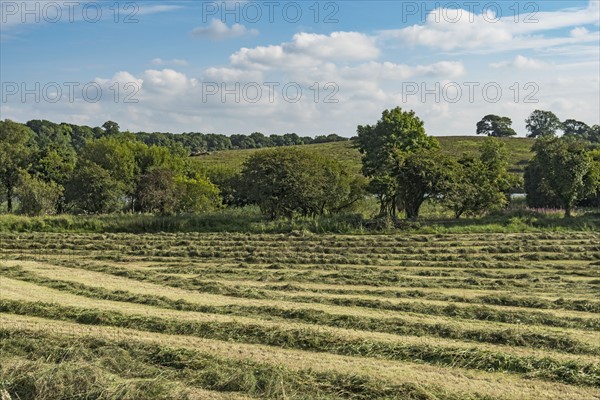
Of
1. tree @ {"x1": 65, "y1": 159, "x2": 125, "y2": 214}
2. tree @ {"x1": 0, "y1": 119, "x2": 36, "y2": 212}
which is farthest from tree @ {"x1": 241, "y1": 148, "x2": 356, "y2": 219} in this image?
tree @ {"x1": 0, "y1": 119, "x2": 36, "y2": 212}

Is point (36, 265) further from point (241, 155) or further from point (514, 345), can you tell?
point (241, 155)

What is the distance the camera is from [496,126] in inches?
5389

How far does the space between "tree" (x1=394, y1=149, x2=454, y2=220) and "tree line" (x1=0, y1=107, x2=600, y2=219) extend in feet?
0.22

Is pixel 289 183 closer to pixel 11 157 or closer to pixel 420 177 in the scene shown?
pixel 420 177

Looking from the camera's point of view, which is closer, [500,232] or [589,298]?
[589,298]

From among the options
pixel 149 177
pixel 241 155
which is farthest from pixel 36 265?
pixel 241 155

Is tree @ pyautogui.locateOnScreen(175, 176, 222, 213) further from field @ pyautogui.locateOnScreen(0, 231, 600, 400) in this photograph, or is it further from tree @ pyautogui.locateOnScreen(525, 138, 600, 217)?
tree @ pyautogui.locateOnScreen(525, 138, 600, 217)

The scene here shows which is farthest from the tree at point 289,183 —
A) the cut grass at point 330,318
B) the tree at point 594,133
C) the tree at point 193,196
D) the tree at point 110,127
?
the tree at point 110,127

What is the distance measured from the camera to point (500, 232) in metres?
36.3

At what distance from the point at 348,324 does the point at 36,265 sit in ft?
55.7

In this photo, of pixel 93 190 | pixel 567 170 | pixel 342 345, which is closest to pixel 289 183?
pixel 93 190

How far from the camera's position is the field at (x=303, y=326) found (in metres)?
10.4

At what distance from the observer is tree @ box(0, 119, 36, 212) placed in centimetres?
5253

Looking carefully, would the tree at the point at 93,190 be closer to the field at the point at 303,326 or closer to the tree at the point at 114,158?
the tree at the point at 114,158
